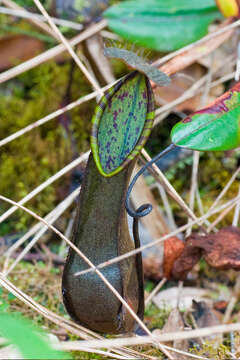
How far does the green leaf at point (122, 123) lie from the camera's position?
2.84ft

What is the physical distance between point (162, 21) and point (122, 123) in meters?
0.72

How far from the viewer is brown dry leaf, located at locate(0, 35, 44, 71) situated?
2.22 m

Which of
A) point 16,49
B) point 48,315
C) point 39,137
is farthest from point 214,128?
point 16,49

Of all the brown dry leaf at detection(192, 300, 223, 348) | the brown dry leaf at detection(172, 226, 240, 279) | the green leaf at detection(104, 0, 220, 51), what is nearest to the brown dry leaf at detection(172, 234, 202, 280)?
the brown dry leaf at detection(172, 226, 240, 279)

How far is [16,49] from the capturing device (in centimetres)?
225

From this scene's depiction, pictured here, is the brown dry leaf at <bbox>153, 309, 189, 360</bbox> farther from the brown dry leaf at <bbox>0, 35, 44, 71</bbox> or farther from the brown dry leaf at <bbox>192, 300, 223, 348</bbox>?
the brown dry leaf at <bbox>0, 35, 44, 71</bbox>

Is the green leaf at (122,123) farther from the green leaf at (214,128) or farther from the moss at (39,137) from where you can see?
the moss at (39,137)

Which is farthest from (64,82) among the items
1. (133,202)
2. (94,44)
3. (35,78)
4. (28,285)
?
(28,285)

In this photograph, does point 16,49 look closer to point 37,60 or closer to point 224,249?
point 37,60

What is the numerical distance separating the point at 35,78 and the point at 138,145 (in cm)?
147

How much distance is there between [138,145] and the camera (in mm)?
855

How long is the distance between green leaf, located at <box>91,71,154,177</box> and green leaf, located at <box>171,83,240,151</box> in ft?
0.32

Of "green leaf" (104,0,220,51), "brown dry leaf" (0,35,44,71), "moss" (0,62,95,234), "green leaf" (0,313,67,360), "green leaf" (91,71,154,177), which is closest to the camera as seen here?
"green leaf" (0,313,67,360)

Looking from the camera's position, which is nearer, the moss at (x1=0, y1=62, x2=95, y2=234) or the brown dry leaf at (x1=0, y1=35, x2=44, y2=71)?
the moss at (x1=0, y1=62, x2=95, y2=234)
